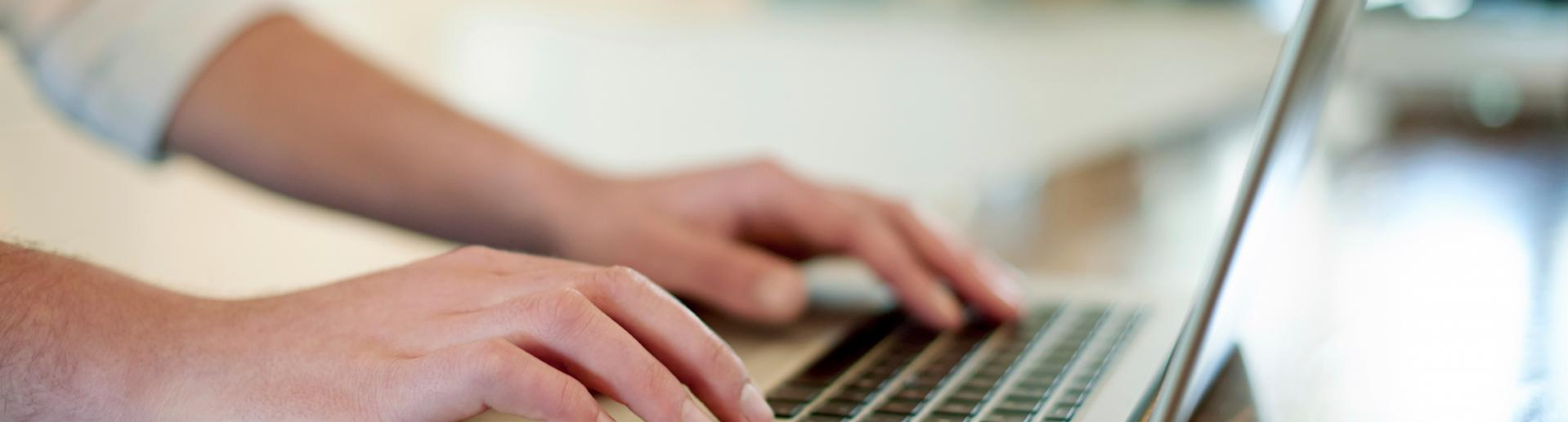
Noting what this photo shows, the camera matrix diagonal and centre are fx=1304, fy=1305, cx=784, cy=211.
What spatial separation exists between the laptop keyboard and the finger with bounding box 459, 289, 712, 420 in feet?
0.21

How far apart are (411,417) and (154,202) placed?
1.97m

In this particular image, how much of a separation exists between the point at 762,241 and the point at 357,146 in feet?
0.80

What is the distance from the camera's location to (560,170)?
762 mm

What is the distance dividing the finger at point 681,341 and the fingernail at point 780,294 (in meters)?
0.22

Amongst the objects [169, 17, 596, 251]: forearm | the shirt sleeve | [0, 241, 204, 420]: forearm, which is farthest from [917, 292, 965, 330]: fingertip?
the shirt sleeve

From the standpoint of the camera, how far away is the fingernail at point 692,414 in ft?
1.19

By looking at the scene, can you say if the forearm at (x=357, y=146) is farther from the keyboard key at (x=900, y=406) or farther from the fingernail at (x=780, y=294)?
the keyboard key at (x=900, y=406)

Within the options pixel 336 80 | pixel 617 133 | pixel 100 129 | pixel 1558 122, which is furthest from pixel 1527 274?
pixel 617 133

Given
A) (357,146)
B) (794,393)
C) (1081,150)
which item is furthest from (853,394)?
(1081,150)

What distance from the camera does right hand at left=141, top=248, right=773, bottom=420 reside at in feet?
1.17

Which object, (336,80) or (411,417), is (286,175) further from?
(411,417)

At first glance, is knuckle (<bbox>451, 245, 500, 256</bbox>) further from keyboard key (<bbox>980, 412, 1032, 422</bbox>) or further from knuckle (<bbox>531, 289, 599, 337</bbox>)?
keyboard key (<bbox>980, 412, 1032, 422</bbox>)

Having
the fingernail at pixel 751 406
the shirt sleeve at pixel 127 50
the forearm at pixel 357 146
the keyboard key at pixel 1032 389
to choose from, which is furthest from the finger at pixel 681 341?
the shirt sleeve at pixel 127 50

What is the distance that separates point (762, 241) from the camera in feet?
2.53
